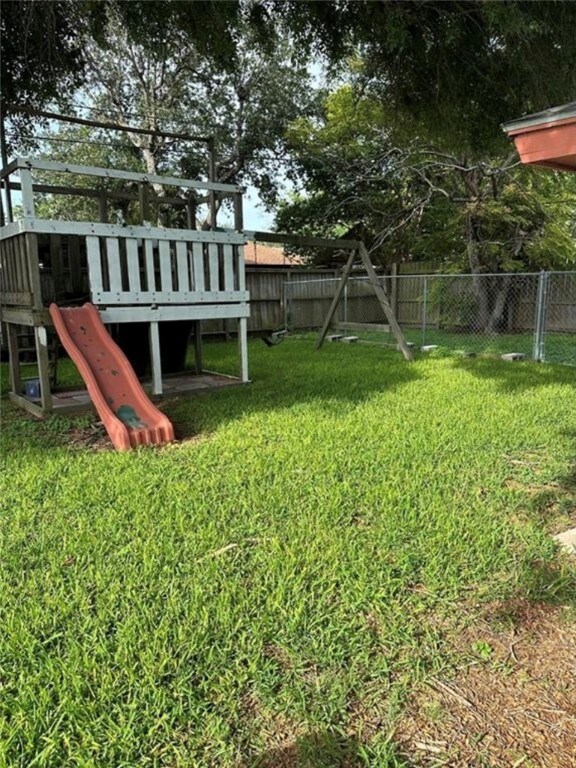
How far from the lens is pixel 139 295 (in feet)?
17.3

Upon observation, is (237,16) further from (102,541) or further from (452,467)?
(102,541)

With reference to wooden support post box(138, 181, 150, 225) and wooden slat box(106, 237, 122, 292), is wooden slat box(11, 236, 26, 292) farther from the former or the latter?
wooden support post box(138, 181, 150, 225)

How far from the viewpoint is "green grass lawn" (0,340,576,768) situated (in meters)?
1.49

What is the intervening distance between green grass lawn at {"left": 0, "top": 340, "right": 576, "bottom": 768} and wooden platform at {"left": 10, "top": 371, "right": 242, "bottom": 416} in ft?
1.82

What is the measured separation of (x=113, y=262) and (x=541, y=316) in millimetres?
5901

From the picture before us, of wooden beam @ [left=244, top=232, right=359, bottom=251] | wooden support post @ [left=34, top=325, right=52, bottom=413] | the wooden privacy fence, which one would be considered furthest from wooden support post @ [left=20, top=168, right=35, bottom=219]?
the wooden privacy fence

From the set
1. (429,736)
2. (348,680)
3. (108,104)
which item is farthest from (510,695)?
(108,104)

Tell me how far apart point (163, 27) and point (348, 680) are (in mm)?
5220

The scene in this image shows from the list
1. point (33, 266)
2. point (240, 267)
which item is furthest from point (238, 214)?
point (33, 266)

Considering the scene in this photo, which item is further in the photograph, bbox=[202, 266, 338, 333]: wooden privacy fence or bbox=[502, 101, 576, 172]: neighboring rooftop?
bbox=[202, 266, 338, 333]: wooden privacy fence

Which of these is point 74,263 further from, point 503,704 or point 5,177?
point 503,704

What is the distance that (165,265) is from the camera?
5.44 m

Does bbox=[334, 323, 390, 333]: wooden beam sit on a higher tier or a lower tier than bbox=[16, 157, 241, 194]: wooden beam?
lower

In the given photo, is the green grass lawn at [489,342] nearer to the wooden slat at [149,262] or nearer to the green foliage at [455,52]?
the green foliage at [455,52]
